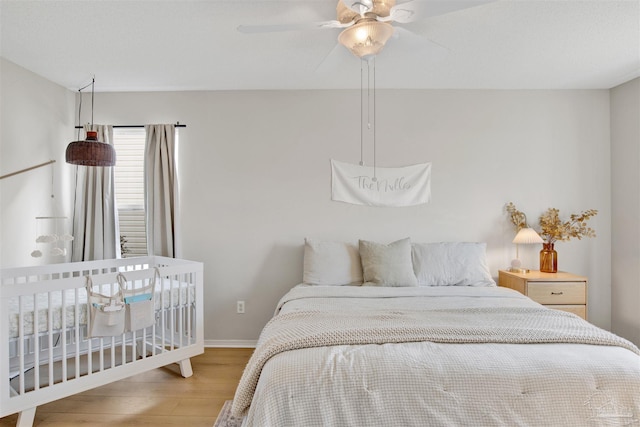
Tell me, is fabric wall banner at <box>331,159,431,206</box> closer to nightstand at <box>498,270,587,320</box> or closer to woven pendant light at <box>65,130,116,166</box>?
nightstand at <box>498,270,587,320</box>

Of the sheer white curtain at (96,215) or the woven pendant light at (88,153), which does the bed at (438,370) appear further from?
the sheer white curtain at (96,215)

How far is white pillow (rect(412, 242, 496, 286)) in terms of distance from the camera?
2.79 metres

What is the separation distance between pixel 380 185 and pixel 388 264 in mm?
810

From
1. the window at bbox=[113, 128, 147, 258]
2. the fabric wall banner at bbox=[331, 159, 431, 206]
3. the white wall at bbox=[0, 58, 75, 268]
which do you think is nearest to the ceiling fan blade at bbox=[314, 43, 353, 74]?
the fabric wall banner at bbox=[331, 159, 431, 206]

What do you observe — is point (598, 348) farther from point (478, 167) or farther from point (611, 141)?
point (611, 141)

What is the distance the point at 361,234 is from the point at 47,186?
2.82 m

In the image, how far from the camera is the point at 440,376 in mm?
1294

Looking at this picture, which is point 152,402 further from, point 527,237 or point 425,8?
point 527,237

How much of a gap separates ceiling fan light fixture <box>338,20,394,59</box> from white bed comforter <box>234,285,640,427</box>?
1.38 meters

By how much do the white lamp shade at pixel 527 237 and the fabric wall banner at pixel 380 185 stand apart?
2.90 feet

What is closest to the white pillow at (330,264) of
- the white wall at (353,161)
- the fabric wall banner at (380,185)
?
the white wall at (353,161)

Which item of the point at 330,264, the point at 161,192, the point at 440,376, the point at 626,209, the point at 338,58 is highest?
the point at 338,58

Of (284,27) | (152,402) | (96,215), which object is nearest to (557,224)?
(284,27)

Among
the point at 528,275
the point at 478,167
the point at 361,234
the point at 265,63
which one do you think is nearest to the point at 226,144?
the point at 265,63
